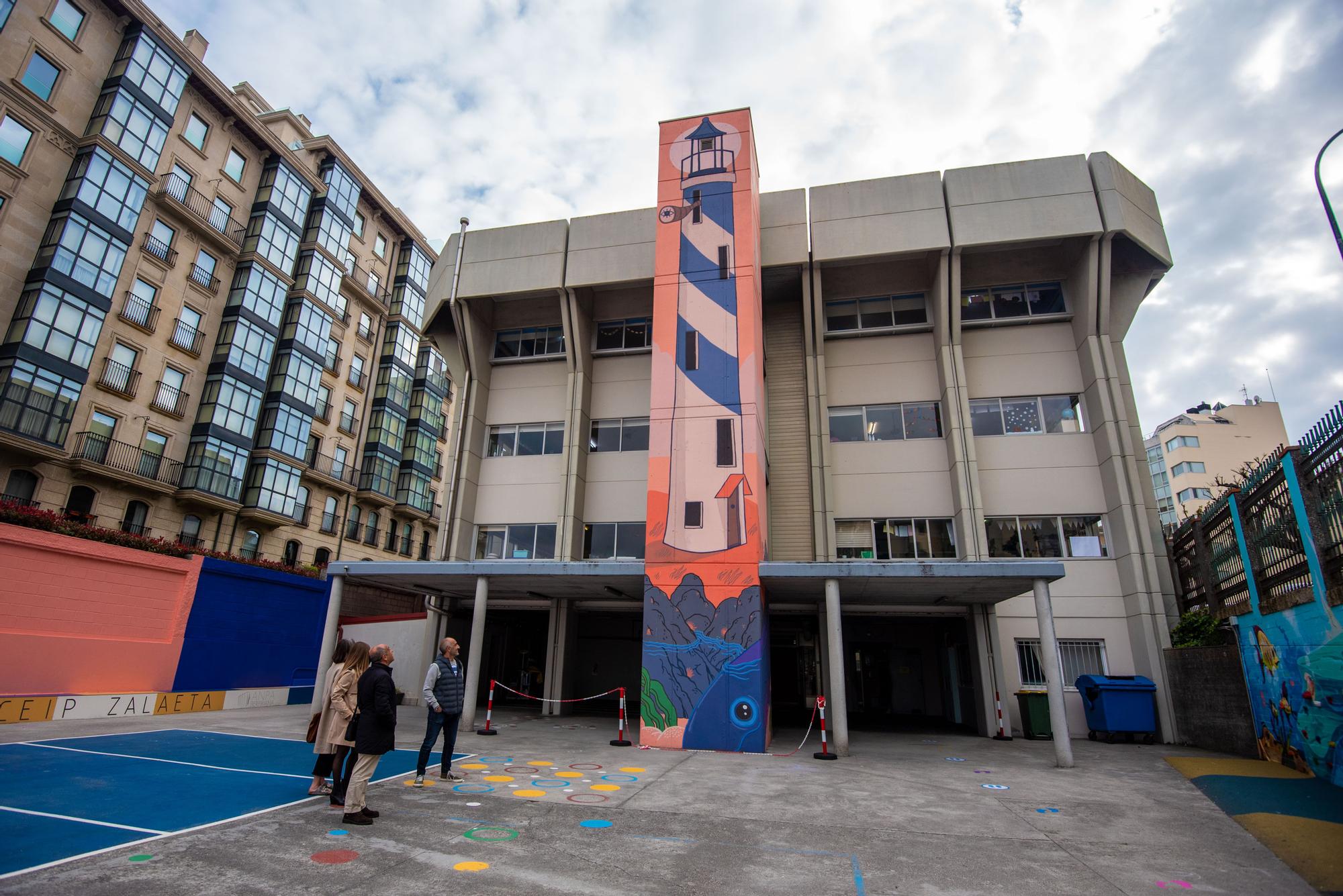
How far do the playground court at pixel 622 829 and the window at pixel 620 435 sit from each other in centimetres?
1155

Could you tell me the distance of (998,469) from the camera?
19.5 m

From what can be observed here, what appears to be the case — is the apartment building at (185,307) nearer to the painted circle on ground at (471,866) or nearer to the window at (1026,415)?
the painted circle on ground at (471,866)

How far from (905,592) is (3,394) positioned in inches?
1164

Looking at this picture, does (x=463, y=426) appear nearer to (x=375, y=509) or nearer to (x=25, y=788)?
(x=25, y=788)

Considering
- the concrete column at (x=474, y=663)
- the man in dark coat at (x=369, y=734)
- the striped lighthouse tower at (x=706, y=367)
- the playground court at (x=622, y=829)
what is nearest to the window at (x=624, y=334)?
the striped lighthouse tower at (x=706, y=367)

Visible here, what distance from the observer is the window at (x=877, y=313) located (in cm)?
2141

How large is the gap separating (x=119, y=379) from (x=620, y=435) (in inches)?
840

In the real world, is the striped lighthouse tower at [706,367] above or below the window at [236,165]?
below

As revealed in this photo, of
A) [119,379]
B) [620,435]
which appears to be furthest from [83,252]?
[620,435]

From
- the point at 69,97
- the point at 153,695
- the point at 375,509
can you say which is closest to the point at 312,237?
the point at 69,97

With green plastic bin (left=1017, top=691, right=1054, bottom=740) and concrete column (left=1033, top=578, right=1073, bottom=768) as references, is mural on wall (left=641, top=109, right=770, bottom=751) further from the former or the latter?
green plastic bin (left=1017, top=691, right=1054, bottom=740)

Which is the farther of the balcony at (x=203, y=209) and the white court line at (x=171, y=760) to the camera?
the balcony at (x=203, y=209)

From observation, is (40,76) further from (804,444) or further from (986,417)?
(986,417)

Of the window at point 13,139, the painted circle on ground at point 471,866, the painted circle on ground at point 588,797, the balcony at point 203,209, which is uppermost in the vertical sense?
the balcony at point 203,209
